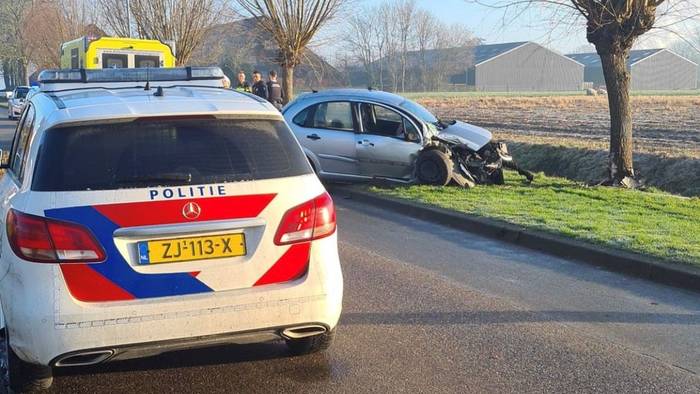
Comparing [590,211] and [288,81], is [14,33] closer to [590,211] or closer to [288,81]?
[288,81]

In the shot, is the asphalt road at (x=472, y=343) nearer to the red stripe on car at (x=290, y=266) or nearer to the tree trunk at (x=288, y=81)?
the red stripe on car at (x=290, y=266)

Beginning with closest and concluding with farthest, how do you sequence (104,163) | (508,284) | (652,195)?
(104,163) < (508,284) < (652,195)

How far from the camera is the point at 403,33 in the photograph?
106 metres

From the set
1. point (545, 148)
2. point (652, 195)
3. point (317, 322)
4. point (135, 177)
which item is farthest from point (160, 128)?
point (545, 148)

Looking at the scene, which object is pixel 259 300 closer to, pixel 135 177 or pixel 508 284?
pixel 135 177

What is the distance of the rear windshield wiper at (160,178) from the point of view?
13.5 feet

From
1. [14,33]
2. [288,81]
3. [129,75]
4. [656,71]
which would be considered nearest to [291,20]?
[288,81]

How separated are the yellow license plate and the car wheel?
0.87 m

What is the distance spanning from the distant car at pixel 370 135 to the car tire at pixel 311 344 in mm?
7736

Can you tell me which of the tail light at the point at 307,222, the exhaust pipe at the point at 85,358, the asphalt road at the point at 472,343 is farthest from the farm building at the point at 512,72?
the exhaust pipe at the point at 85,358

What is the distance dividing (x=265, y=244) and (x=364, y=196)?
8.08 m

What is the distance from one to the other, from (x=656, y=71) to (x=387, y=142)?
11714 centimetres

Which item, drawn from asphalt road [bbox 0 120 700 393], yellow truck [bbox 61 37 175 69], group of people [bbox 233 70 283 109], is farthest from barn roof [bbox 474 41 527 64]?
asphalt road [bbox 0 120 700 393]

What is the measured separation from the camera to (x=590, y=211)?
1045 cm
